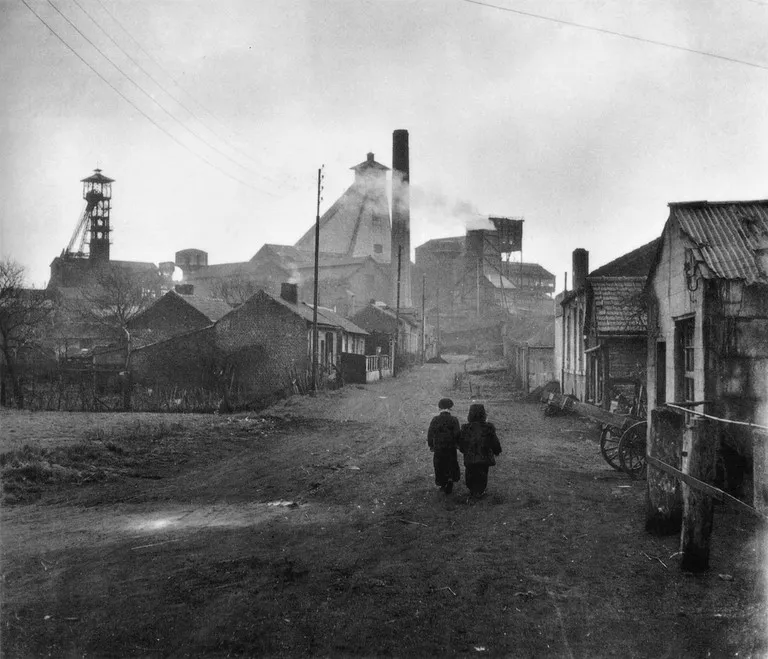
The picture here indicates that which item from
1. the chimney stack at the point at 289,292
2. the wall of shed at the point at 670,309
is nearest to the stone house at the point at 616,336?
the wall of shed at the point at 670,309

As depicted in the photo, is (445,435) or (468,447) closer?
(468,447)

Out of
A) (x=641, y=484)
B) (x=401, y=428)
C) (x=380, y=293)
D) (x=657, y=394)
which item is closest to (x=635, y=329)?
(x=657, y=394)

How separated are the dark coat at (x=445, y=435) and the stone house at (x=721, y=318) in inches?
111

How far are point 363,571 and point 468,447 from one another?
322 cm

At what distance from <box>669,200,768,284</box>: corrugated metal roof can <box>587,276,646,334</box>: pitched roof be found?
618 centimetres

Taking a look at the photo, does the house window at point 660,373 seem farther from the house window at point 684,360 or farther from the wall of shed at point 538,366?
the wall of shed at point 538,366

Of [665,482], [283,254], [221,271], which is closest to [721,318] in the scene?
[665,482]

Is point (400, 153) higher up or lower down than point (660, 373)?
higher up

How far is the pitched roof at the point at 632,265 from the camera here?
68.7 ft

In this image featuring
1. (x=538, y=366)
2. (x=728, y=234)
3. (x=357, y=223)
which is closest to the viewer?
(x=728, y=234)

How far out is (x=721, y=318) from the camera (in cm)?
921

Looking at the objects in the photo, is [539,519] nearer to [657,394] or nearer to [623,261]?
[657,394]

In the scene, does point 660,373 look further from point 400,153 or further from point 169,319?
point 400,153

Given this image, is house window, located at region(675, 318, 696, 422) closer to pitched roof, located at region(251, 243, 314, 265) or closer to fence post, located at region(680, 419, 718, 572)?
fence post, located at region(680, 419, 718, 572)
